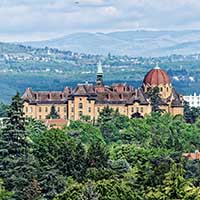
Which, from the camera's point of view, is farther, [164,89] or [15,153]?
[164,89]

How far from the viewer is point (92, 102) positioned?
120 meters

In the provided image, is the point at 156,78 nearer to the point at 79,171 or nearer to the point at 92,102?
the point at 92,102

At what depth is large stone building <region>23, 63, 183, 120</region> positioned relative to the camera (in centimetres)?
11862

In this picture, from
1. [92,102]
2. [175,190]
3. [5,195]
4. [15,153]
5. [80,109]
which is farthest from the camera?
[80,109]

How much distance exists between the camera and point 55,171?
5181 cm

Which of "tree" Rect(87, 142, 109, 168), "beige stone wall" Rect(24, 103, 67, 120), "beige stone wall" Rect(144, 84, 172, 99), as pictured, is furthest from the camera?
"beige stone wall" Rect(144, 84, 172, 99)

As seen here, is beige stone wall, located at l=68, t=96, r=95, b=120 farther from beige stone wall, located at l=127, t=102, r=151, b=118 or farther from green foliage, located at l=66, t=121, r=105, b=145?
green foliage, located at l=66, t=121, r=105, b=145

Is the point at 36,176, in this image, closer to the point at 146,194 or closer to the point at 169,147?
the point at 146,194

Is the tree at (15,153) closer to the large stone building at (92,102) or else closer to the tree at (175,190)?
the tree at (175,190)

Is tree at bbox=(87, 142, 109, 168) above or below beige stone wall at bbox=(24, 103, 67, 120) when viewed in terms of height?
above

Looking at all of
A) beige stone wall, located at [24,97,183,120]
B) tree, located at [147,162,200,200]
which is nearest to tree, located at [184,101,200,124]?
beige stone wall, located at [24,97,183,120]

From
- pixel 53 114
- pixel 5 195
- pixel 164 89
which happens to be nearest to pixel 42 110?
pixel 53 114

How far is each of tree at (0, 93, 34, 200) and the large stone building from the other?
58159mm

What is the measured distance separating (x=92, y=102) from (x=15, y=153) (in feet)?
202
